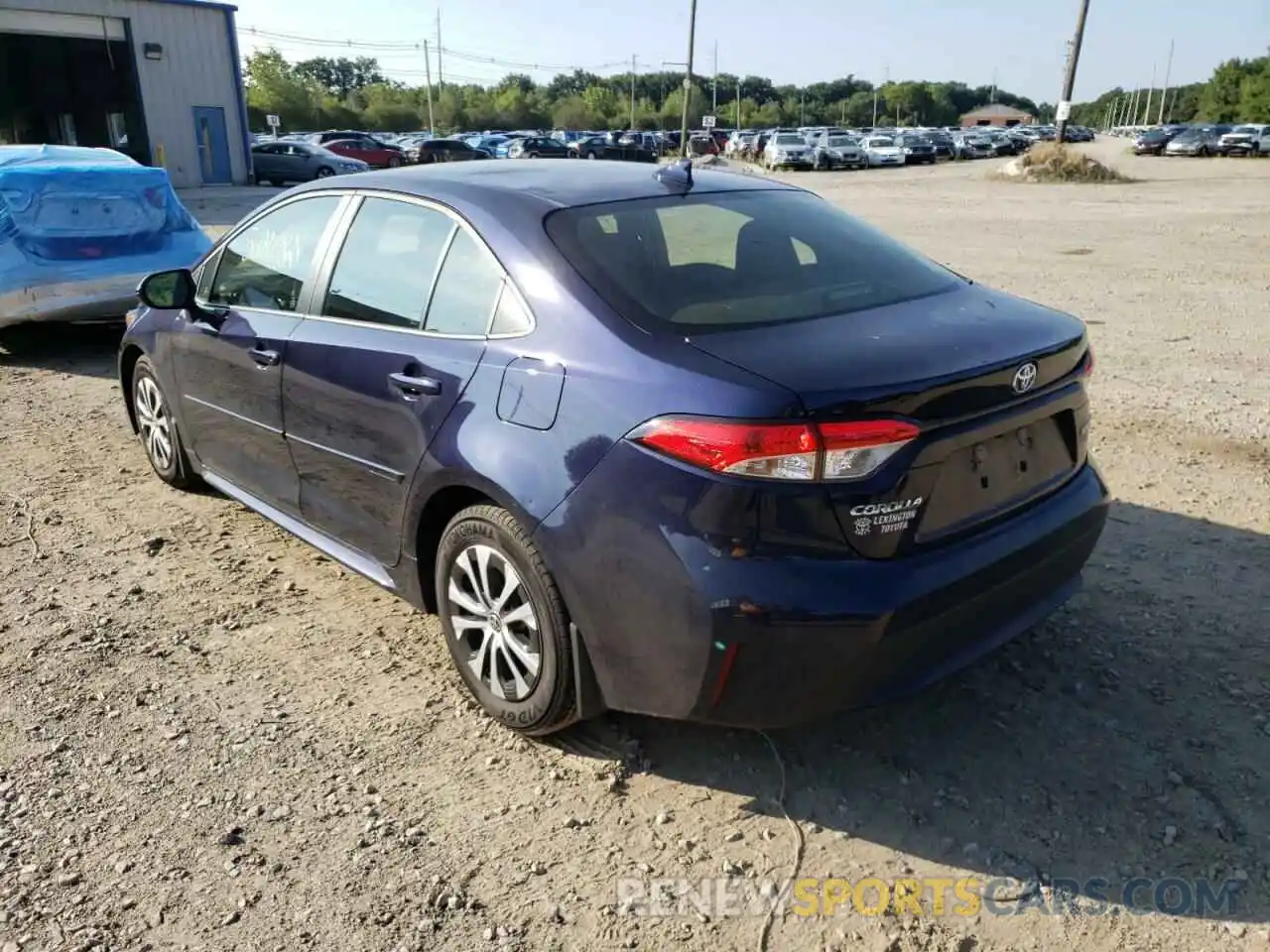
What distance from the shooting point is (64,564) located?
448 centimetres

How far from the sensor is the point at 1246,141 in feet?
154

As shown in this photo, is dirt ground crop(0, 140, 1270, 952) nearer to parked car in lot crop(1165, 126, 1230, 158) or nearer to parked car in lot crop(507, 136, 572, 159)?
parked car in lot crop(507, 136, 572, 159)

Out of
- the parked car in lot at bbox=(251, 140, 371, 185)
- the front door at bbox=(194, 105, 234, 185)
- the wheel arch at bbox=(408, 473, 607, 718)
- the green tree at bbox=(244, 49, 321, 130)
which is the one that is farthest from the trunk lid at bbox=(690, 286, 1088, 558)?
the green tree at bbox=(244, 49, 321, 130)

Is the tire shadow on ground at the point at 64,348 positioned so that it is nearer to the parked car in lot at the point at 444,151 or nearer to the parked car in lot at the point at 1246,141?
the parked car in lot at the point at 444,151

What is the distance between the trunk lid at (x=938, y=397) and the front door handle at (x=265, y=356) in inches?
75.1

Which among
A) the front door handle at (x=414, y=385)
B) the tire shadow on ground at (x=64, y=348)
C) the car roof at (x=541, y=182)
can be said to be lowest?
the tire shadow on ground at (x=64, y=348)

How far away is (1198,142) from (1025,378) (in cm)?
5504

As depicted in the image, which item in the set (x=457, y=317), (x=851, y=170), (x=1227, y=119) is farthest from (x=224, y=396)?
(x=1227, y=119)

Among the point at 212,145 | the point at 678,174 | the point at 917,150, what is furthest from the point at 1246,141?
the point at 678,174

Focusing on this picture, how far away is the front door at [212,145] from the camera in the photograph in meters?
32.9

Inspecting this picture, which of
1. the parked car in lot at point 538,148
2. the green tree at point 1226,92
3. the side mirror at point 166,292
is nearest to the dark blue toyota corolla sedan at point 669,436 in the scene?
the side mirror at point 166,292

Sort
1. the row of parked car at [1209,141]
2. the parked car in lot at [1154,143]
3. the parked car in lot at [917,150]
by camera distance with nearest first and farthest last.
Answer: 1. the row of parked car at [1209,141]
2. the parked car in lot at [917,150]
3. the parked car in lot at [1154,143]

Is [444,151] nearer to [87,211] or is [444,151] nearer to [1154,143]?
[87,211]

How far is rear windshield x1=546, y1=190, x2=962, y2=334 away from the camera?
2.96 meters
